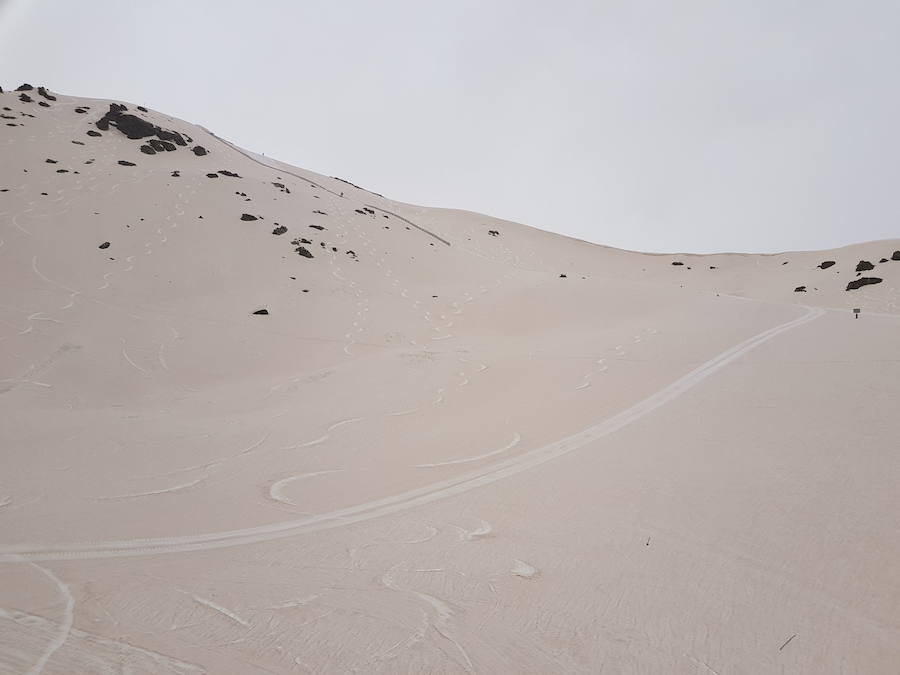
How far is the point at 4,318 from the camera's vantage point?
9.97 metres

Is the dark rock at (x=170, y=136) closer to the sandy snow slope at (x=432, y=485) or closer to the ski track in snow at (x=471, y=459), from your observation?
the sandy snow slope at (x=432, y=485)

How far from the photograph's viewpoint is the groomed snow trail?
2.88 meters

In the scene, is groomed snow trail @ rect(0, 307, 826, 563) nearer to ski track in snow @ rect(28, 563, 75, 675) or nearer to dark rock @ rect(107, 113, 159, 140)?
ski track in snow @ rect(28, 563, 75, 675)

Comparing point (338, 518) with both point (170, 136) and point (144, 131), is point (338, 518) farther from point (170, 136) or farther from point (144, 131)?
point (144, 131)

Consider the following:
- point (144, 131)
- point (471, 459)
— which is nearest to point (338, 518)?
point (471, 459)

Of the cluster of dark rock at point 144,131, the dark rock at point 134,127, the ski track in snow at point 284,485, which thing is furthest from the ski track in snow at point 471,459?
the dark rock at point 134,127

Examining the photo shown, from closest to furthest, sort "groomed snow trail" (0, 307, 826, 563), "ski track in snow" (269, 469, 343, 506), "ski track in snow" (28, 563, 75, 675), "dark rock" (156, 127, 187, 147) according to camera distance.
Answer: "ski track in snow" (28, 563, 75, 675), "groomed snow trail" (0, 307, 826, 563), "ski track in snow" (269, 469, 343, 506), "dark rock" (156, 127, 187, 147)

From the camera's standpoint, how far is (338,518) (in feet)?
11.1

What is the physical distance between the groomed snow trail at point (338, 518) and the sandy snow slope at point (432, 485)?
3cm

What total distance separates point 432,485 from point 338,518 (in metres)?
0.84

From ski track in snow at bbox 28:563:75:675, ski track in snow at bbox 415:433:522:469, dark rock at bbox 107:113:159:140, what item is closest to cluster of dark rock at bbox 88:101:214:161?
dark rock at bbox 107:113:159:140

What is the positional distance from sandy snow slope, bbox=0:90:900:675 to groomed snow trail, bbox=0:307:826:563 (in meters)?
0.03

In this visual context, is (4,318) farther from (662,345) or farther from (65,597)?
(662,345)

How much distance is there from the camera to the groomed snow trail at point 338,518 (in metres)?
2.88
